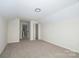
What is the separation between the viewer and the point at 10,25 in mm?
5898

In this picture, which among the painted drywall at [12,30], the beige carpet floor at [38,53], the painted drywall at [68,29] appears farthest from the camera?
the painted drywall at [12,30]

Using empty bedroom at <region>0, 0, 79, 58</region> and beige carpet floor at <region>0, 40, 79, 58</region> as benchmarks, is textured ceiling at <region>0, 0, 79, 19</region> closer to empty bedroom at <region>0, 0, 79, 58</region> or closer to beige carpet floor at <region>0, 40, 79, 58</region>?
empty bedroom at <region>0, 0, 79, 58</region>

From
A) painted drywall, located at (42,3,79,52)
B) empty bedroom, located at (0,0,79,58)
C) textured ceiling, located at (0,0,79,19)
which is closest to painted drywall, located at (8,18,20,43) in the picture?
empty bedroom, located at (0,0,79,58)

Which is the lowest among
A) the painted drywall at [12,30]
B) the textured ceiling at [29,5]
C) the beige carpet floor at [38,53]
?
the beige carpet floor at [38,53]

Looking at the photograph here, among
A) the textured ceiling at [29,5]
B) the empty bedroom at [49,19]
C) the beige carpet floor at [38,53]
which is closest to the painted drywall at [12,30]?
the empty bedroom at [49,19]

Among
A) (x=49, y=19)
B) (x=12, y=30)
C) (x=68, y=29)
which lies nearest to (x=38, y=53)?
(x=68, y=29)

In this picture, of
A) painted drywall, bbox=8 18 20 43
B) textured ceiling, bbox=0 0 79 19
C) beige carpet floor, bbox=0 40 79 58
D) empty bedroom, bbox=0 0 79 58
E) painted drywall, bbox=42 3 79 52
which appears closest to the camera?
textured ceiling, bbox=0 0 79 19

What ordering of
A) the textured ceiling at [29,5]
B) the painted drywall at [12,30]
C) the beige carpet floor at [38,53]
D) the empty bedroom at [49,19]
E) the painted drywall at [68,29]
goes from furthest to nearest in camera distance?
the painted drywall at [12,30] → the painted drywall at [68,29] → the beige carpet floor at [38,53] → the empty bedroom at [49,19] → the textured ceiling at [29,5]

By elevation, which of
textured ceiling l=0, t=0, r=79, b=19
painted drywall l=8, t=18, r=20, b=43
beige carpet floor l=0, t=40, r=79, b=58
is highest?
textured ceiling l=0, t=0, r=79, b=19

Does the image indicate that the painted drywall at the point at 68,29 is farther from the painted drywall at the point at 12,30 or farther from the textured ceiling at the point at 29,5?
the painted drywall at the point at 12,30

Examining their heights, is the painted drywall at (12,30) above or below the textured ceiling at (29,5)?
below

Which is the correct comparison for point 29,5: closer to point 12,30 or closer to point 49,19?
point 49,19

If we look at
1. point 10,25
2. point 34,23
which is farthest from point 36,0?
point 34,23

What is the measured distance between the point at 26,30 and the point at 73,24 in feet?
24.3
